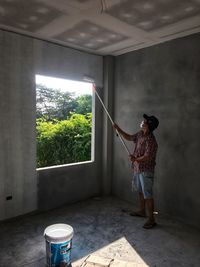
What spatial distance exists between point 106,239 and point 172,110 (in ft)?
7.08

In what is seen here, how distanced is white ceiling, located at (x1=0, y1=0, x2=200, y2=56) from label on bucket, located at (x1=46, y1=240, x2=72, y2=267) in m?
2.53

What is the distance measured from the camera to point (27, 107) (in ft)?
11.8

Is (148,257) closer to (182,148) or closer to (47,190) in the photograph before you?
(182,148)

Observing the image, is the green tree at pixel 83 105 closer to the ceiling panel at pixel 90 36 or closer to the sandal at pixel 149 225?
the ceiling panel at pixel 90 36

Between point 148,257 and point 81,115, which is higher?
point 81,115

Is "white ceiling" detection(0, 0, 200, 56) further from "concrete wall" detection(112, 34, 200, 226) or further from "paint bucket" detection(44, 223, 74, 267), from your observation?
"paint bucket" detection(44, 223, 74, 267)

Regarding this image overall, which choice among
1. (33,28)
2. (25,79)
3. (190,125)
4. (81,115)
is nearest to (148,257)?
(190,125)

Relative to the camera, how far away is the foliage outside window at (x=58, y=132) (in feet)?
18.0

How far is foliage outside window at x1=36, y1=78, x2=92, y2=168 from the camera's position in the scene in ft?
18.0

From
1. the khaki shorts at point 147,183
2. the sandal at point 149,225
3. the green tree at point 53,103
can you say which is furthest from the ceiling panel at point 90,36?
the sandal at point 149,225

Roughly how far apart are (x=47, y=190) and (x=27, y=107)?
4.72ft

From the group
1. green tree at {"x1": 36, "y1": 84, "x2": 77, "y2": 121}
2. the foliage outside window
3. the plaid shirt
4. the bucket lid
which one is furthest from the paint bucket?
green tree at {"x1": 36, "y1": 84, "x2": 77, "y2": 121}

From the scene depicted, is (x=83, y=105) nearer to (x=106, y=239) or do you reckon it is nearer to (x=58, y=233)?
(x=106, y=239)

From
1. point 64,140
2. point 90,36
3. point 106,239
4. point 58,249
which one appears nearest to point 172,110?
point 90,36
